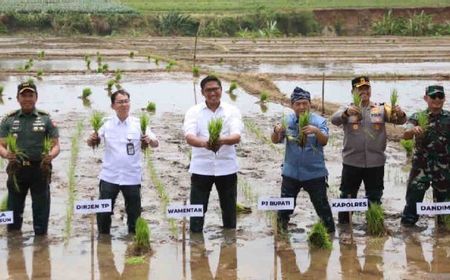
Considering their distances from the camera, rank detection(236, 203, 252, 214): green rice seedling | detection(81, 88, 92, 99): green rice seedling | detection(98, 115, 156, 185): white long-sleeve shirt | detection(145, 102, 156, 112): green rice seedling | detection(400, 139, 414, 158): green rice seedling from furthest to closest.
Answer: detection(81, 88, 92, 99): green rice seedling
detection(145, 102, 156, 112): green rice seedling
detection(400, 139, 414, 158): green rice seedling
detection(236, 203, 252, 214): green rice seedling
detection(98, 115, 156, 185): white long-sleeve shirt

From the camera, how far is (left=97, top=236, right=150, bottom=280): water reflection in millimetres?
6504

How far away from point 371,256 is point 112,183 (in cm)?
248

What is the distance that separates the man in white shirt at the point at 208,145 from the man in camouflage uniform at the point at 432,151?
1.69 meters

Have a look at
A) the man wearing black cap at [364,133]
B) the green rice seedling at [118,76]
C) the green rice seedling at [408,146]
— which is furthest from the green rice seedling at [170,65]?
the man wearing black cap at [364,133]

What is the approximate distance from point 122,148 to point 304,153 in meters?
1.70

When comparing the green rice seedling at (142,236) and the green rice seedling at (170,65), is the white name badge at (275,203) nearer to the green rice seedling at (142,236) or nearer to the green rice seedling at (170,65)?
the green rice seedling at (142,236)

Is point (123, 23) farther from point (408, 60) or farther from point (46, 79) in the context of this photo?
point (46, 79)

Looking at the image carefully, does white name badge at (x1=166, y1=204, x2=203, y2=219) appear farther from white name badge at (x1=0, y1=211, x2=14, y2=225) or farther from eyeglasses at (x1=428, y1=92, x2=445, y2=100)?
eyeglasses at (x1=428, y1=92, x2=445, y2=100)

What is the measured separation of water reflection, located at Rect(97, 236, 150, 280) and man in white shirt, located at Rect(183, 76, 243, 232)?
0.95 meters

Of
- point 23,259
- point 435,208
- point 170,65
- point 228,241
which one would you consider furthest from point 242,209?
point 170,65

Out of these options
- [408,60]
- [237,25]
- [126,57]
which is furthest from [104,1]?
[408,60]

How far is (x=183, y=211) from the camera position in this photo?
22.1 feet

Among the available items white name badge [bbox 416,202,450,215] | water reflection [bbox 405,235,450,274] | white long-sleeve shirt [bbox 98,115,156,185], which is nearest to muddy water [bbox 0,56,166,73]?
white long-sleeve shirt [bbox 98,115,156,185]

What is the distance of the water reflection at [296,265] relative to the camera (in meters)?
6.52
